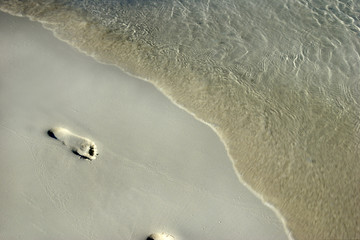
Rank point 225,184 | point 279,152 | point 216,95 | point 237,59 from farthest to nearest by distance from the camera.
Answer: point 237,59 < point 216,95 < point 279,152 < point 225,184

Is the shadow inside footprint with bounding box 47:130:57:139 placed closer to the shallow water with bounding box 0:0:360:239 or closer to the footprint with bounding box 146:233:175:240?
the shallow water with bounding box 0:0:360:239

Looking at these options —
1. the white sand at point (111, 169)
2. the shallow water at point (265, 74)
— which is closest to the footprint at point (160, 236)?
the white sand at point (111, 169)

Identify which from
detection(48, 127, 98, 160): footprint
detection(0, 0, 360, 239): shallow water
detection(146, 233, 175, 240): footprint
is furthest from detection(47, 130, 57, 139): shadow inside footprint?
detection(146, 233, 175, 240): footprint

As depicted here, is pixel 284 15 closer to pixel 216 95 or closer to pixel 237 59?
pixel 237 59

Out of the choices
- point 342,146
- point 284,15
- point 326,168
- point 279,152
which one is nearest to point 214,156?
point 279,152

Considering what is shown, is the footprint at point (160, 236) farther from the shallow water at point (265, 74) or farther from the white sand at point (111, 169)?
the shallow water at point (265, 74)

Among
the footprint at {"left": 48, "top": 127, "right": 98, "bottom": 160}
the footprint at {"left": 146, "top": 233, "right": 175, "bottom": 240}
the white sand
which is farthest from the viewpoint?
the footprint at {"left": 48, "top": 127, "right": 98, "bottom": 160}

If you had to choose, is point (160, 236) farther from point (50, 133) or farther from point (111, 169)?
point (50, 133)
